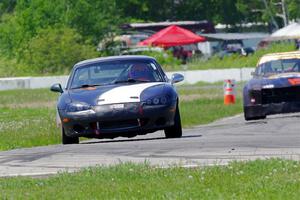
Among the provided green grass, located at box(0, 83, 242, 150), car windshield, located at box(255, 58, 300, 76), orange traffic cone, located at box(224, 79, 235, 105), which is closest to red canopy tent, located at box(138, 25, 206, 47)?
green grass, located at box(0, 83, 242, 150)

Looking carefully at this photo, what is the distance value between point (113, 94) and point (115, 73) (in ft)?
5.00

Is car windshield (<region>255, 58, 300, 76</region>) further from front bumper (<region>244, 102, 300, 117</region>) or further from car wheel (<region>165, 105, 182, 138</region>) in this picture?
car wheel (<region>165, 105, 182, 138</region>)

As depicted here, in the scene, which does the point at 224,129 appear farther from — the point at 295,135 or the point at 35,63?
the point at 35,63

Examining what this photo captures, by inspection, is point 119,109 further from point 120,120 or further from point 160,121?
point 160,121

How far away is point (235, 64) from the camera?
6406 cm

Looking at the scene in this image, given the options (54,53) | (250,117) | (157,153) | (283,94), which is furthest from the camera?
(54,53)

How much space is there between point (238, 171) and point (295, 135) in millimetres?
6278

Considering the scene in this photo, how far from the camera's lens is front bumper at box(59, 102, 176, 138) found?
1838 cm

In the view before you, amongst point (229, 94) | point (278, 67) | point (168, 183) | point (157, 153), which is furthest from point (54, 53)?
point (168, 183)

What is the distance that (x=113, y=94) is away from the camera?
731 inches

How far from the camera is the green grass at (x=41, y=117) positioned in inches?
878

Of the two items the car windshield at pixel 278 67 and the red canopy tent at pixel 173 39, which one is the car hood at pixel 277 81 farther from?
the red canopy tent at pixel 173 39

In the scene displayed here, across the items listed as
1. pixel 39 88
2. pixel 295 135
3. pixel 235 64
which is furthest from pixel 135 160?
pixel 235 64

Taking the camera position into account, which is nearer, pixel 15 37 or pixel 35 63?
pixel 35 63
